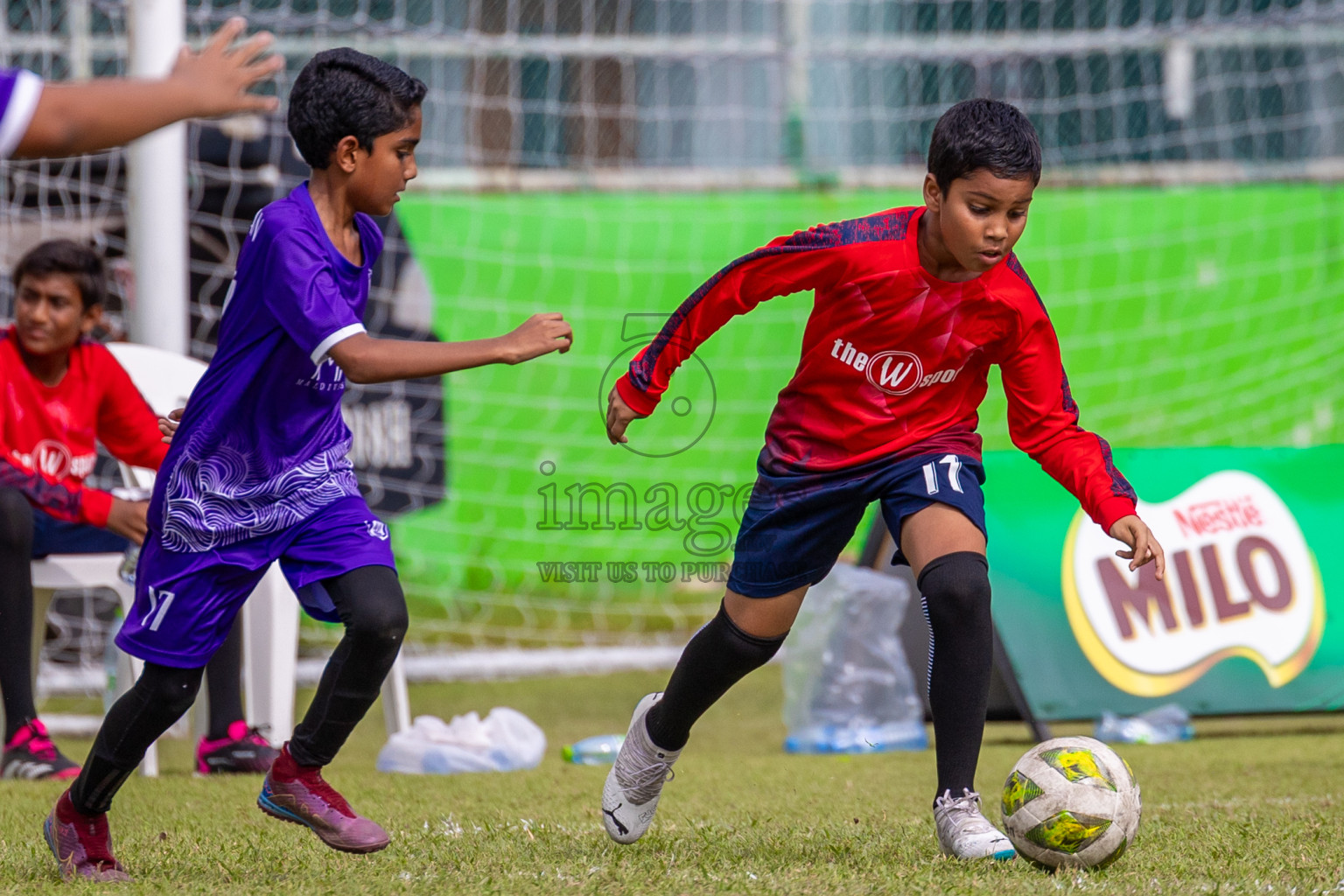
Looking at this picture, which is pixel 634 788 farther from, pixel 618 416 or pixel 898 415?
pixel 898 415

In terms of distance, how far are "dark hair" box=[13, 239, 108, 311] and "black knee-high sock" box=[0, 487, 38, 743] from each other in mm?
675

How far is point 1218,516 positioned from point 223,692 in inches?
132

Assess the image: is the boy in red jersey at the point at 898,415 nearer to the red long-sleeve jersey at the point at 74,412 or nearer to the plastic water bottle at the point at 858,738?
the plastic water bottle at the point at 858,738

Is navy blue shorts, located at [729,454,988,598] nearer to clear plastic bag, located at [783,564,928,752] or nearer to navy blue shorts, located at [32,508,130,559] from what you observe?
clear plastic bag, located at [783,564,928,752]

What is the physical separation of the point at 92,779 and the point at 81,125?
4.41ft

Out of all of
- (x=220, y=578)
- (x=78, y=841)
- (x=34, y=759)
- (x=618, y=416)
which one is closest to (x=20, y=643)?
(x=34, y=759)

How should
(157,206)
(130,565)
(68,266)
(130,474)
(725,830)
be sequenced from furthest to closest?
1. (157,206)
2. (130,474)
3. (68,266)
4. (130,565)
5. (725,830)

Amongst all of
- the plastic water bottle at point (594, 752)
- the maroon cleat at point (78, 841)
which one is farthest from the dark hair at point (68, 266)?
the maroon cleat at point (78, 841)

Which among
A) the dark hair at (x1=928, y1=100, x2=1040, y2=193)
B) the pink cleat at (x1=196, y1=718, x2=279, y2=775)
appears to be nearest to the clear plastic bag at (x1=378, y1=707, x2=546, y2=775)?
the pink cleat at (x1=196, y1=718, x2=279, y2=775)

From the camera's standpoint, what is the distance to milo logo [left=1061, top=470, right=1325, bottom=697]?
201 inches

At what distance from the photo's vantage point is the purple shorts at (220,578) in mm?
2893

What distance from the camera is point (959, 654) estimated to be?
9.64 ft

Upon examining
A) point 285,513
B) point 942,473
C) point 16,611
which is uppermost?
point 942,473

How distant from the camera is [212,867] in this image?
291cm
